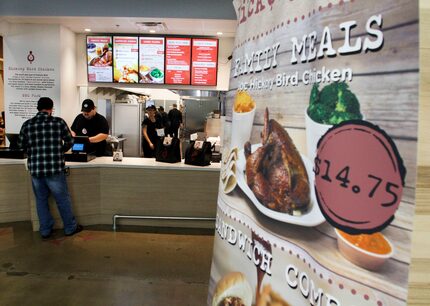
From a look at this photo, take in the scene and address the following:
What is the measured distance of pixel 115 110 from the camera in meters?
7.25

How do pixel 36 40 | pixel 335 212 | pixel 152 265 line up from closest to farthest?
pixel 335 212 → pixel 152 265 → pixel 36 40

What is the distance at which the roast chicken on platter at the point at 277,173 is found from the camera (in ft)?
3.18

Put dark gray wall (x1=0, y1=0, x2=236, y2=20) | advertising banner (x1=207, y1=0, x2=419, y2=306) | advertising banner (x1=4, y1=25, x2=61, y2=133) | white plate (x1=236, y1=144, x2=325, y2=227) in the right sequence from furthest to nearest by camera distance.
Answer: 1. advertising banner (x1=4, y1=25, x2=61, y2=133)
2. dark gray wall (x1=0, y1=0, x2=236, y2=20)
3. white plate (x1=236, y1=144, x2=325, y2=227)
4. advertising banner (x1=207, y1=0, x2=419, y2=306)

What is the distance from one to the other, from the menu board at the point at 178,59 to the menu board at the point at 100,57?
936mm

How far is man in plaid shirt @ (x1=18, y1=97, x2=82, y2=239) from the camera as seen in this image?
3.93 metres

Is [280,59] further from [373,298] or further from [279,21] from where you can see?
[373,298]

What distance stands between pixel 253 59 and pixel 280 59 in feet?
0.61

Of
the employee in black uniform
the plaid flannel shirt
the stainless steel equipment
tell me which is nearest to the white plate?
the plaid flannel shirt

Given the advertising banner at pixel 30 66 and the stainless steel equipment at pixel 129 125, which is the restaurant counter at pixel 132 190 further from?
the stainless steel equipment at pixel 129 125

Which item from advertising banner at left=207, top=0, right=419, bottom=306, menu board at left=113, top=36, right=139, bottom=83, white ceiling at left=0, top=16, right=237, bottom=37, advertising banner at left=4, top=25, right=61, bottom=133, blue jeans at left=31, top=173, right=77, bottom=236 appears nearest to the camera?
advertising banner at left=207, top=0, right=419, bottom=306

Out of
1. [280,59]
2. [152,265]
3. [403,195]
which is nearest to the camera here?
[403,195]

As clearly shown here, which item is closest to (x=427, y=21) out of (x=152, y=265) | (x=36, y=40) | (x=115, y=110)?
(x=152, y=265)

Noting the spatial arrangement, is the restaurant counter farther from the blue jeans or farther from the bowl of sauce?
the bowl of sauce

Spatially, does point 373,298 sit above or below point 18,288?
above
